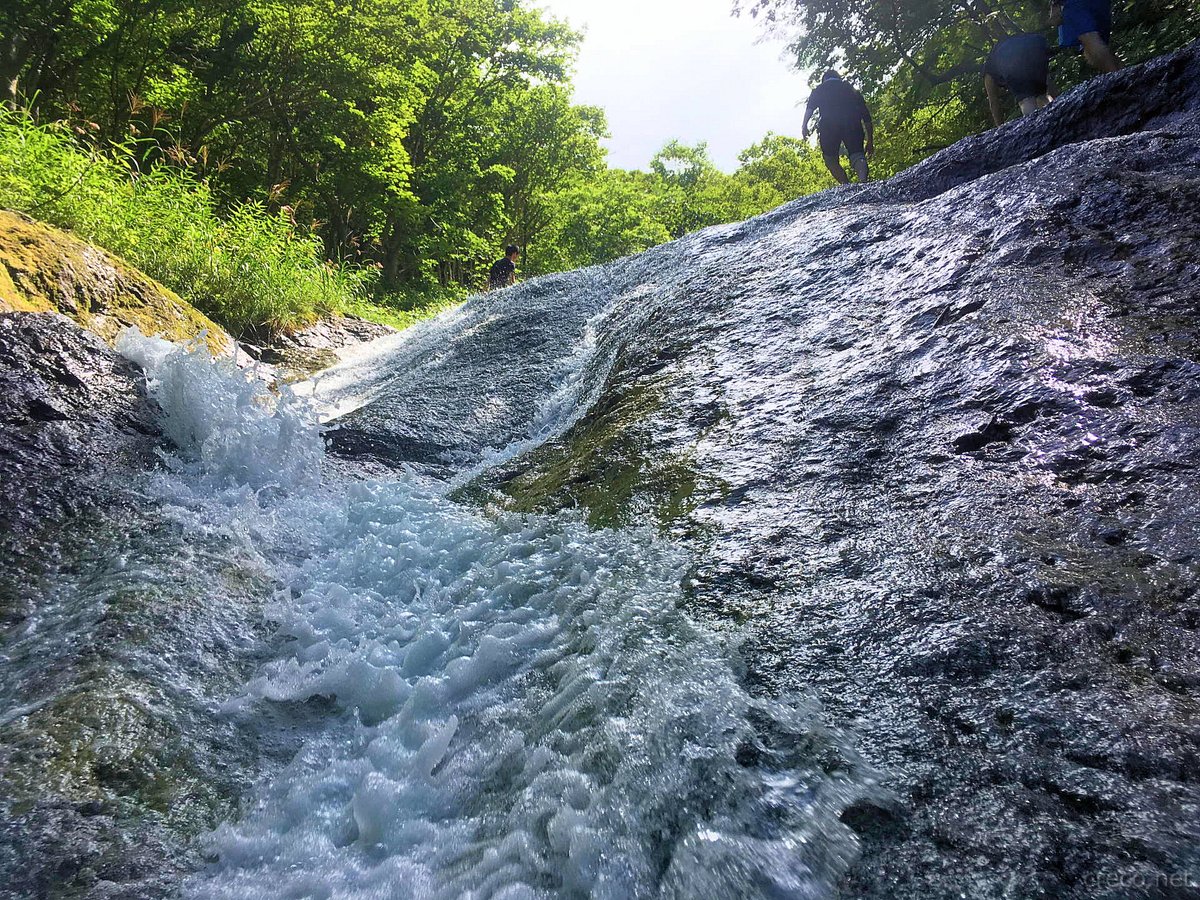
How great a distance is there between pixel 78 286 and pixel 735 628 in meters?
4.92

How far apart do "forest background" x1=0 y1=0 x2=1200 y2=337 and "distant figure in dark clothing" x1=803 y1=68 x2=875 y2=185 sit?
434 cm

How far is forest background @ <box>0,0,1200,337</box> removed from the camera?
7.25 meters

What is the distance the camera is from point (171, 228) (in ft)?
23.2

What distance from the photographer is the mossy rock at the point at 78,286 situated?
13.4 feet

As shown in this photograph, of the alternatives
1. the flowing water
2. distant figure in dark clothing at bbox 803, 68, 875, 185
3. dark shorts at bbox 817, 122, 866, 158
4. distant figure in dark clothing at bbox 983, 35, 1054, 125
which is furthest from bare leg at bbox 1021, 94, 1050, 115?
the flowing water

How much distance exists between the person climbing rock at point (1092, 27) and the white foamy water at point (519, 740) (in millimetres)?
5989

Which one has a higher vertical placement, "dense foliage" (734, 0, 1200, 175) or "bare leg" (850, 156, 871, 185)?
"dense foliage" (734, 0, 1200, 175)

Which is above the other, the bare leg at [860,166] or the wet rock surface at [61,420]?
the bare leg at [860,166]

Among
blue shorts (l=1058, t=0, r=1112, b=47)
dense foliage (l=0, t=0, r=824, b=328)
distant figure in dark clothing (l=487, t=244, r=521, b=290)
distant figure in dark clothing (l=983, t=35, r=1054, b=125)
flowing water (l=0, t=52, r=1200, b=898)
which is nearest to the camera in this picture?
flowing water (l=0, t=52, r=1200, b=898)

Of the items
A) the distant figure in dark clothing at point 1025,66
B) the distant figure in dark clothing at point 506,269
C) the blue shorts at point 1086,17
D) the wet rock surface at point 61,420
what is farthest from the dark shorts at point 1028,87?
the distant figure in dark clothing at point 506,269

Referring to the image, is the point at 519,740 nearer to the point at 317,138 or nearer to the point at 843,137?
the point at 843,137

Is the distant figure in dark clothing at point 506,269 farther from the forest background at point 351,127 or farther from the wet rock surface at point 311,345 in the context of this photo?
the wet rock surface at point 311,345

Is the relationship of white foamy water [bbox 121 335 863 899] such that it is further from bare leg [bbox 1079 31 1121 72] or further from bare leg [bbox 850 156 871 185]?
bare leg [bbox 850 156 871 185]

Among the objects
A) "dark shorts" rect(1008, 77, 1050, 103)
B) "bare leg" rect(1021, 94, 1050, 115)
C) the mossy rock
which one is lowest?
the mossy rock
